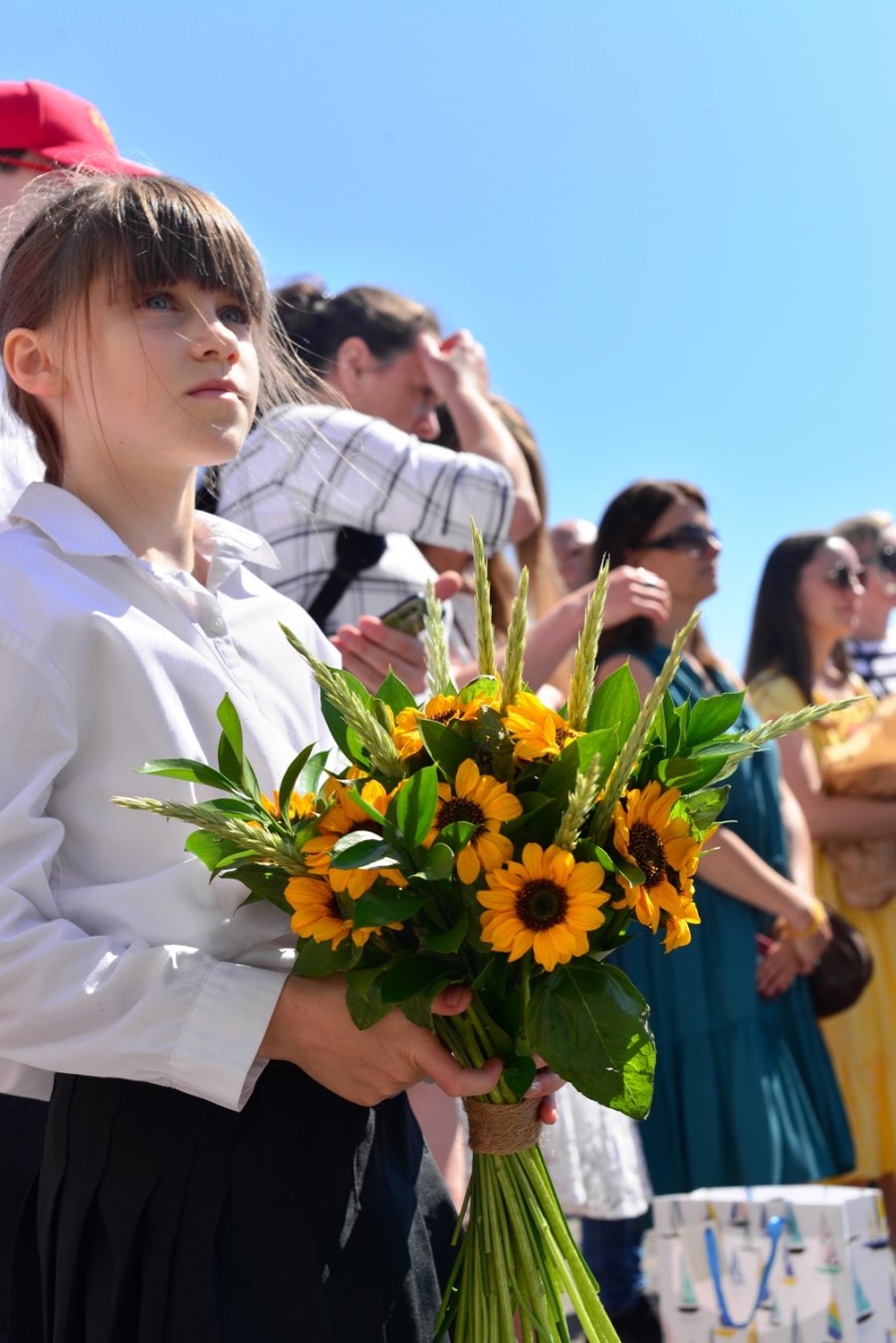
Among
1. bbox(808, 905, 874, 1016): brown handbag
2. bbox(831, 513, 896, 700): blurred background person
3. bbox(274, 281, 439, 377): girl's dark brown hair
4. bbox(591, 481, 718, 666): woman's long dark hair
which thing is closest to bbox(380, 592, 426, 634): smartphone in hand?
bbox(274, 281, 439, 377): girl's dark brown hair

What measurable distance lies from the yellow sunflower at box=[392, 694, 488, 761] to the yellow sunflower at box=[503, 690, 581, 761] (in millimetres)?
42

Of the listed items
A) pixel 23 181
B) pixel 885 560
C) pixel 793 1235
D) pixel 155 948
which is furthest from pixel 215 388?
pixel 885 560

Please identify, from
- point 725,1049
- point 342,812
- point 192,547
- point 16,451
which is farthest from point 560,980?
point 725,1049

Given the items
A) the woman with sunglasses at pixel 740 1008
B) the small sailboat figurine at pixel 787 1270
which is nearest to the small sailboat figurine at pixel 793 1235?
the small sailboat figurine at pixel 787 1270

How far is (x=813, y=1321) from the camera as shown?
252 centimetres

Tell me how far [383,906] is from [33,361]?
0.83 m

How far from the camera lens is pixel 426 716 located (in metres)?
1.40

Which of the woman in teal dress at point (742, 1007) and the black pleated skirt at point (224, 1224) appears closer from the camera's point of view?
the black pleated skirt at point (224, 1224)

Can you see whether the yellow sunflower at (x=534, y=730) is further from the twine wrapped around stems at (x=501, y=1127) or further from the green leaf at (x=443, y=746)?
the twine wrapped around stems at (x=501, y=1127)

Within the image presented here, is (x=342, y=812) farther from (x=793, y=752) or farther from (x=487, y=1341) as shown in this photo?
(x=793, y=752)

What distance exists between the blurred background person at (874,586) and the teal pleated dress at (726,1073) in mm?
1923

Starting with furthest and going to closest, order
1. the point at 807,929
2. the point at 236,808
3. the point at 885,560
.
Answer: the point at 885,560 < the point at 807,929 < the point at 236,808

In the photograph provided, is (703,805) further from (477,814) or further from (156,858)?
(156,858)

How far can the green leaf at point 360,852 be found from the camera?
1.25 m
